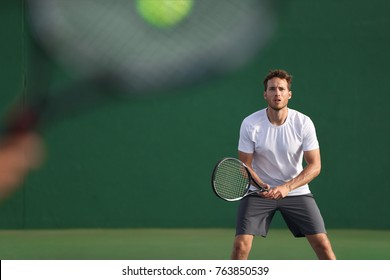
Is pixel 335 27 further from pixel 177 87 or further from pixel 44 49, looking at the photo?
pixel 44 49

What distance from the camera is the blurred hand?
7027 millimetres

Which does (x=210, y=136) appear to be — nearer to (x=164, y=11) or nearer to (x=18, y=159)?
(x=164, y=11)

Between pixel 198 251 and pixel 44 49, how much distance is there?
2.57m

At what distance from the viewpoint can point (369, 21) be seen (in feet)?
22.9

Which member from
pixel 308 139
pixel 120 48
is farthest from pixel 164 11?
pixel 308 139

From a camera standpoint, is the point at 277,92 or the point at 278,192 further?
the point at 277,92

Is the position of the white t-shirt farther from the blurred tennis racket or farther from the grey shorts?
the blurred tennis racket

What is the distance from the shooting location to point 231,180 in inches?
163

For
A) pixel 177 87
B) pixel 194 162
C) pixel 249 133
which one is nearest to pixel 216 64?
pixel 177 87

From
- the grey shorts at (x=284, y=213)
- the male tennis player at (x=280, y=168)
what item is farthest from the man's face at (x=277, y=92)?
the grey shorts at (x=284, y=213)

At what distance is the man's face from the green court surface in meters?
1.69

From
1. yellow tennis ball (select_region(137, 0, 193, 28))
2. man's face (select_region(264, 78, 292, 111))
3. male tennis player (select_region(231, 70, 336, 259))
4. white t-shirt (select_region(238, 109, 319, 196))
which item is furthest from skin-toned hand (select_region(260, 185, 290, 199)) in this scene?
yellow tennis ball (select_region(137, 0, 193, 28))

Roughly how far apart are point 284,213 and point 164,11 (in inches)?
133

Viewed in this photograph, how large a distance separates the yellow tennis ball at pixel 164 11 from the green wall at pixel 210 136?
25.5 inches
